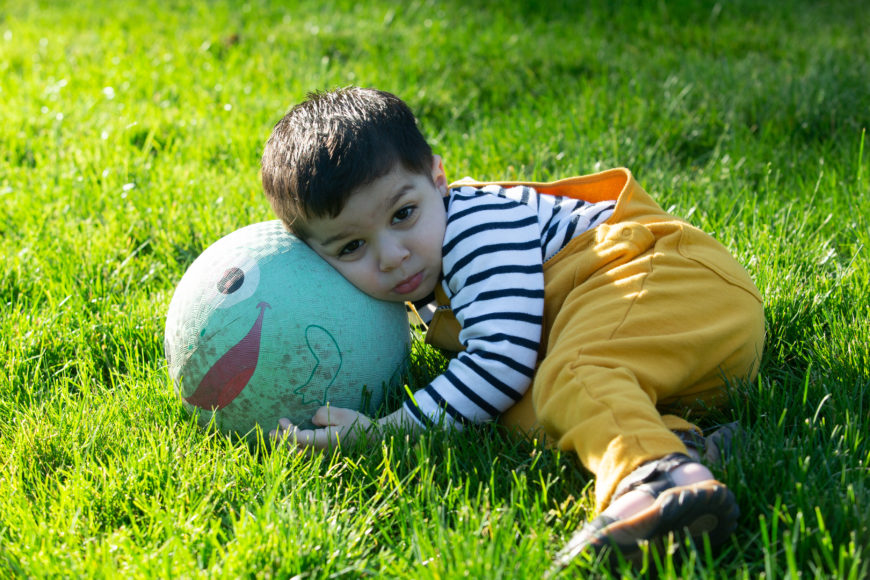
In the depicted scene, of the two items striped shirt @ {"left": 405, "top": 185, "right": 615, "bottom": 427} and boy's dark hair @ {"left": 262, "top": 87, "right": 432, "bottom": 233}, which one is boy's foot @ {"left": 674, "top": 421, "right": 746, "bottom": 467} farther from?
boy's dark hair @ {"left": 262, "top": 87, "right": 432, "bottom": 233}

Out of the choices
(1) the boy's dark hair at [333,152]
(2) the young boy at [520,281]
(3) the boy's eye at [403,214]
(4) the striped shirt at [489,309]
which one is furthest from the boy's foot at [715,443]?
(1) the boy's dark hair at [333,152]

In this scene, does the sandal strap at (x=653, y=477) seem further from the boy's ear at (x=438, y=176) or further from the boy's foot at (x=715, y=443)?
the boy's ear at (x=438, y=176)

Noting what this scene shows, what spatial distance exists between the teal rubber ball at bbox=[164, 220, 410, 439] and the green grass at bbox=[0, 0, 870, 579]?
0.15 metres

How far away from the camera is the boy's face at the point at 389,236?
105 inches

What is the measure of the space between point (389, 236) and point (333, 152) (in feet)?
1.01

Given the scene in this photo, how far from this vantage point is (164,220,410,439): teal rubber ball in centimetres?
266

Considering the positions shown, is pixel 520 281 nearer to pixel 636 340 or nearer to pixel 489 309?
pixel 489 309

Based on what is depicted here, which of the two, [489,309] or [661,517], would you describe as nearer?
[661,517]

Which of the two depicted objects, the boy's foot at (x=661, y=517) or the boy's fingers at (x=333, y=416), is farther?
the boy's fingers at (x=333, y=416)

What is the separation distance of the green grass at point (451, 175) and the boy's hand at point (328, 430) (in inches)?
2.3

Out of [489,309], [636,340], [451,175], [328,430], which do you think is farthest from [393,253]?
[451,175]

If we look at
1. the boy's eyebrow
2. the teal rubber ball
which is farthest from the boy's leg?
the teal rubber ball

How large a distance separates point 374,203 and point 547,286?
0.59m

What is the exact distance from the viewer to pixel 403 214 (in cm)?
273
